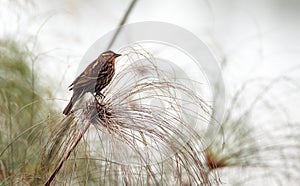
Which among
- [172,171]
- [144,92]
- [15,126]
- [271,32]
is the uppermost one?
[271,32]

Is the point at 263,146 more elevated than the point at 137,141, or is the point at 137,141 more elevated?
the point at 263,146

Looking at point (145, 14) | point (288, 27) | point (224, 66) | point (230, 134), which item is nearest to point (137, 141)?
point (230, 134)

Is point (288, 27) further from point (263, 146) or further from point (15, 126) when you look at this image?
point (15, 126)

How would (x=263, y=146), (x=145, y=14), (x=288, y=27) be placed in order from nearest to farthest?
(x=263, y=146), (x=145, y=14), (x=288, y=27)

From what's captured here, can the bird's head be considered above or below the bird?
above

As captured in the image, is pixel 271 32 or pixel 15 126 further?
pixel 271 32

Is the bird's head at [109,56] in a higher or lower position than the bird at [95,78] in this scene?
higher

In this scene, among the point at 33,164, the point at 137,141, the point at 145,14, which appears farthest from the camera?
the point at 145,14

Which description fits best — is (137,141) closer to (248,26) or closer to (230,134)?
(230,134)

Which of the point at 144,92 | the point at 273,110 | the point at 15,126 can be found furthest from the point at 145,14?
the point at 144,92
